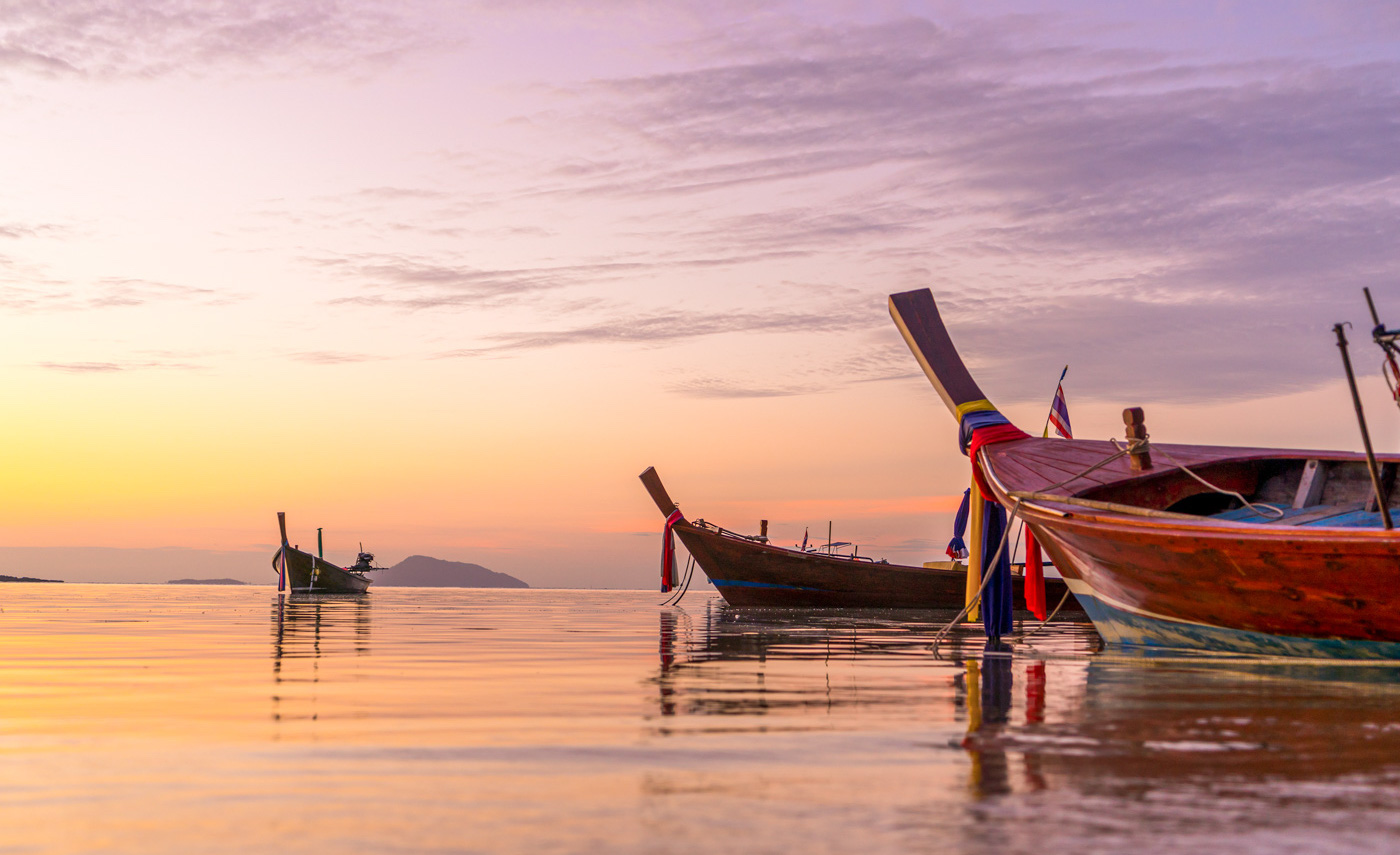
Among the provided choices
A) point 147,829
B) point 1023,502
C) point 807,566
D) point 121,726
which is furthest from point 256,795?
point 807,566

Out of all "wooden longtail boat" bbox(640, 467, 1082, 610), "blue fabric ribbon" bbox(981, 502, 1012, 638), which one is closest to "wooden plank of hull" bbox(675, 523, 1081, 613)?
"wooden longtail boat" bbox(640, 467, 1082, 610)

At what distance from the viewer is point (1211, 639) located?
12328mm

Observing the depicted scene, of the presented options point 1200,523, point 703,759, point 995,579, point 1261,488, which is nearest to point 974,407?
point 995,579

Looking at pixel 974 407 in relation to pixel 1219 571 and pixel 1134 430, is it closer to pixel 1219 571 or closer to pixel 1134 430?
pixel 1134 430

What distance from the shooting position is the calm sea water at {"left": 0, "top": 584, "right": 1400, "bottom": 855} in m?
3.80

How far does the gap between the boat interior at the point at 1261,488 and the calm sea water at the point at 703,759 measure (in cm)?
379

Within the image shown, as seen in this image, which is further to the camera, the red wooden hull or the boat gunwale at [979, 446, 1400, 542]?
the red wooden hull

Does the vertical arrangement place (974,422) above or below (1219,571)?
above

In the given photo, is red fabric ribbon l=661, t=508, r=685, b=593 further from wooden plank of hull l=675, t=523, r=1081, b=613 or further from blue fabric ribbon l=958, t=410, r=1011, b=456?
blue fabric ribbon l=958, t=410, r=1011, b=456

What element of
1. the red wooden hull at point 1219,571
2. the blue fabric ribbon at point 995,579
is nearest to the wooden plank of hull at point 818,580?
the blue fabric ribbon at point 995,579

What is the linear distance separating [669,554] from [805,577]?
15.8ft

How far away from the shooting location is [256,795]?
14.9 ft

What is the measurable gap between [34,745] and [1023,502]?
11.0 metres

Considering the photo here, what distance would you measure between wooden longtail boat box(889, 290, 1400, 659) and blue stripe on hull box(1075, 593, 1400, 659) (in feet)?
0.05
